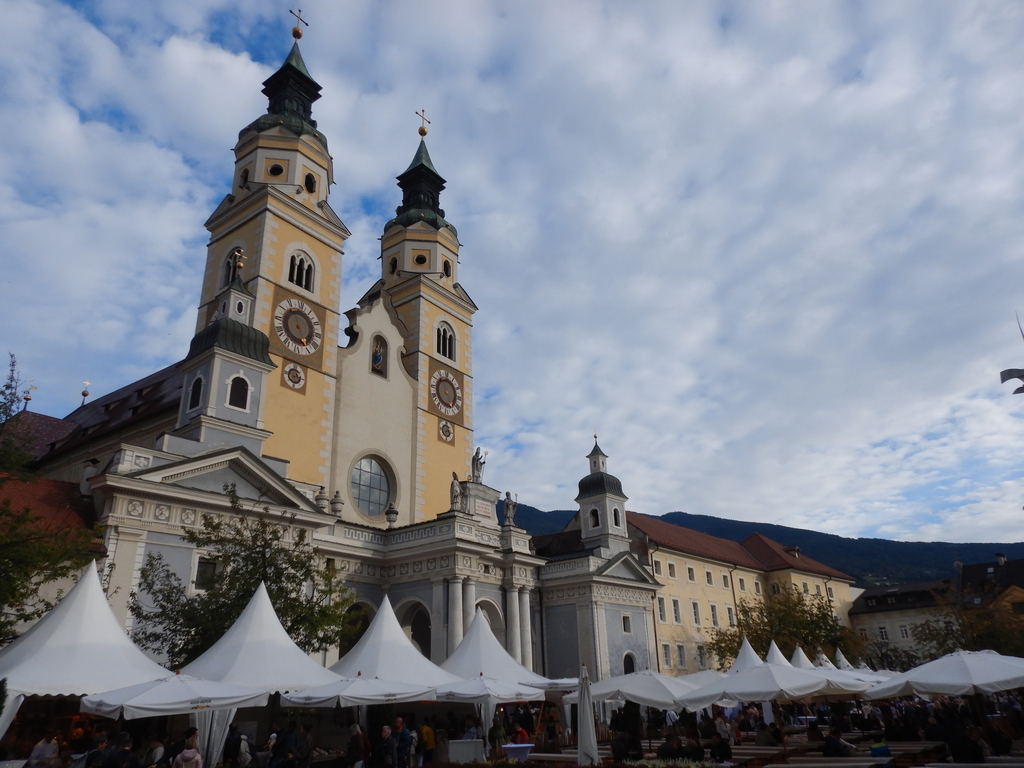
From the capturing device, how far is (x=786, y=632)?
40594mm

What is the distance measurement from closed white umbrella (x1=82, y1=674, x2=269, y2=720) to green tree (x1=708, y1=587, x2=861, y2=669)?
32.4 m

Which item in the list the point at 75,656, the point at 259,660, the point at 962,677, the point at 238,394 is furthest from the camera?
the point at 238,394

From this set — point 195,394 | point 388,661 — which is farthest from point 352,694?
point 195,394

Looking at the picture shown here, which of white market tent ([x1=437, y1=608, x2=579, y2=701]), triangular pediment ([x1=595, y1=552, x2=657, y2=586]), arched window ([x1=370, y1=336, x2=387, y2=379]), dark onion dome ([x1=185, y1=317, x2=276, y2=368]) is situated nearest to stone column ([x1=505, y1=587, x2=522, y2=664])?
triangular pediment ([x1=595, y1=552, x2=657, y2=586])

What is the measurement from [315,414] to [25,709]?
14.8 m

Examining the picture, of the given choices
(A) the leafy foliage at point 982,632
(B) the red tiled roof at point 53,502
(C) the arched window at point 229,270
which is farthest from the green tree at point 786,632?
(B) the red tiled roof at point 53,502

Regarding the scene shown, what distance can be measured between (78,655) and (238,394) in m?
13.5

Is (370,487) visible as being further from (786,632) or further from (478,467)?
(786,632)

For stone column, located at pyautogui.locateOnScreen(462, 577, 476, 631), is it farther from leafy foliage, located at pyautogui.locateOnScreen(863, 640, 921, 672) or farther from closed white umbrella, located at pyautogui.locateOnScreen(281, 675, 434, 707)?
leafy foliage, located at pyautogui.locateOnScreen(863, 640, 921, 672)

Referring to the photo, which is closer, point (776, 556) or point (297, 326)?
point (297, 326)

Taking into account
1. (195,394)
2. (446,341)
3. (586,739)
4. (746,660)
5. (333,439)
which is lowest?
(586,739)

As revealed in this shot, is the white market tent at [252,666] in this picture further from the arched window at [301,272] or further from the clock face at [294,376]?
the arched window at [301,272]

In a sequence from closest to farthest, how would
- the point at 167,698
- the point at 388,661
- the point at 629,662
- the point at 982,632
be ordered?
the point at 167,698, the point at 388,661, the point at 629,662, the point at 982,632

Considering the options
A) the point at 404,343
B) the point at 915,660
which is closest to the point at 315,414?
the point at 404,343
